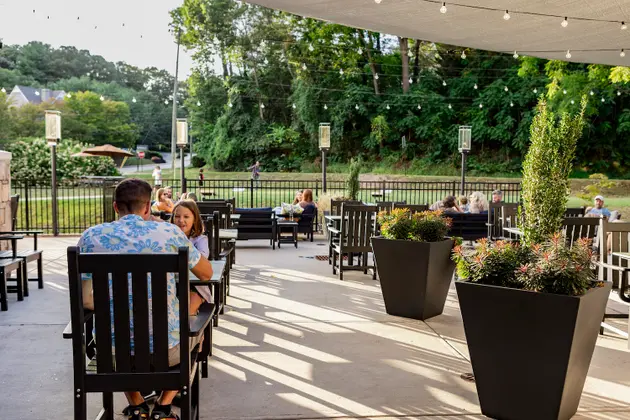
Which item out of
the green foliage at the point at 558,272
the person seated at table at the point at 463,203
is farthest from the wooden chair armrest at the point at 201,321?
the person seated at table at the point at 463,203

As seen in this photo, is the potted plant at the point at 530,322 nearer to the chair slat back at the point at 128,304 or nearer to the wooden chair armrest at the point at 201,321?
the wooden chair armrest at the point at 201,321

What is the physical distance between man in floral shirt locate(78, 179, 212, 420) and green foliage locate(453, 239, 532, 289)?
1.60m

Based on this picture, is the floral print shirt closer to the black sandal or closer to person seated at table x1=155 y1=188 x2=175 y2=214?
the black sandal

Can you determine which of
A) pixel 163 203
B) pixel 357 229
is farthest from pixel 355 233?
pixel 163 203

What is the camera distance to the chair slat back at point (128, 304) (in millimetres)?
2396

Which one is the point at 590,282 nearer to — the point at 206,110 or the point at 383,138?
the point at 383,138

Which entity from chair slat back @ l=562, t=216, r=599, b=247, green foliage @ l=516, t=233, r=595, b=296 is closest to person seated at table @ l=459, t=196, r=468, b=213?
chair slat back @ l=562, t=216, r=599, b=247

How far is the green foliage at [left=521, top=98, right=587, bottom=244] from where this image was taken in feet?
14.4

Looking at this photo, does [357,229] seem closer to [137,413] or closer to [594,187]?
[137,413]

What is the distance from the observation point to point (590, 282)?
133 inches

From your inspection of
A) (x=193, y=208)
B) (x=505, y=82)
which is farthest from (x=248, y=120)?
(x=193, y=208)

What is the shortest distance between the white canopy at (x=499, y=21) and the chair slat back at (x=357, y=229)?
2.55 m

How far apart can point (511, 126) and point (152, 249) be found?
105 feet

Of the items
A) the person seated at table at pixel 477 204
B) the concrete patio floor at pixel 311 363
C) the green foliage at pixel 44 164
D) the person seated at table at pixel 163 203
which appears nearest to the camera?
the concrete patio floor at pixel 311 363
